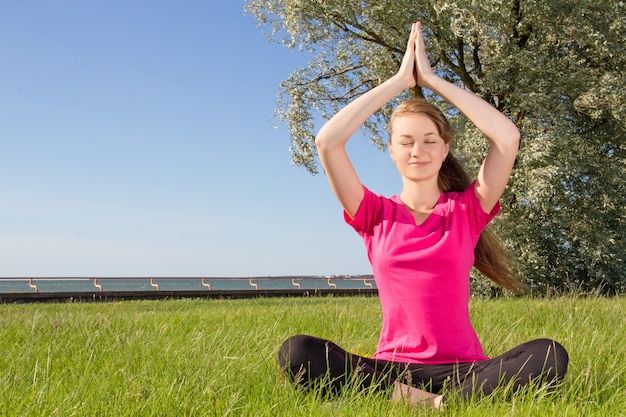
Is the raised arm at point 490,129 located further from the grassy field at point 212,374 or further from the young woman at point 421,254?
the grassy field at point 212,374

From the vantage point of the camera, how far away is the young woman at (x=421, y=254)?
3.00 meters

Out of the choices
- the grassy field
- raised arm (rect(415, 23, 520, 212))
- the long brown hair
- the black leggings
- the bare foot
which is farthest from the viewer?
the long brown hair

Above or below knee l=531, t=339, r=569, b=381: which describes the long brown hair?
above

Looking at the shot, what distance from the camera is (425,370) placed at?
3020 mm

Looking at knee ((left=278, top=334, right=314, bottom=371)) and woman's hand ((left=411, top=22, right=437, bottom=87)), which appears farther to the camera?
woman's hand ((left=411, top=22, right=437, bottom=87))

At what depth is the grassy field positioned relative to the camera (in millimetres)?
2607

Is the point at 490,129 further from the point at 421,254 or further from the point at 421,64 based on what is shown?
the point at 421,254

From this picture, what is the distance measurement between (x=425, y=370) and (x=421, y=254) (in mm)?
553

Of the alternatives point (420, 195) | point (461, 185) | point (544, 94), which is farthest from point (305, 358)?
point (544, 94)

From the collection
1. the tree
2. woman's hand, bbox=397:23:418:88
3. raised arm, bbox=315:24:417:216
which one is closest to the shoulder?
raised arm, bbox=315:24:417:216

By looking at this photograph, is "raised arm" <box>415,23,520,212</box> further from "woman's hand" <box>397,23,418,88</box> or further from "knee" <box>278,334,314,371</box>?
"knee" <box>278,334,314,371</box>

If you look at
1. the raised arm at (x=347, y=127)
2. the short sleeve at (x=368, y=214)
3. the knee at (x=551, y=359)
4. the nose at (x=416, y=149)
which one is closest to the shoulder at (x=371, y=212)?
the short sleeve at (x=368, y=214)

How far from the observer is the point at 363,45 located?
18328 mm

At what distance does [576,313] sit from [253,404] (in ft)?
14.6
